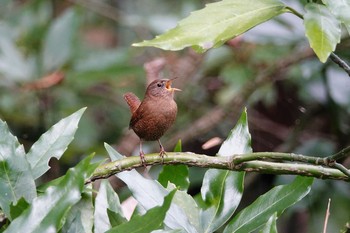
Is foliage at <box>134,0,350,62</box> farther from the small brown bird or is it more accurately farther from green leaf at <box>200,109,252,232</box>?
the small brown bird

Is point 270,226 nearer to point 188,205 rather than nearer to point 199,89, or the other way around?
point 188,205

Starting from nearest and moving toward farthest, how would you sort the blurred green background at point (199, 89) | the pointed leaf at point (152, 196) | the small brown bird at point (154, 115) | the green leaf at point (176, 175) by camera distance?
the pointed leaf at point (152, 196) < the green leaf at point (176, 175) < the small brown bird at point (154, 115) < the blurred green background at point (199, 89)

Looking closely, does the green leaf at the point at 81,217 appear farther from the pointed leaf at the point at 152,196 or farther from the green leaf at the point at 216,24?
the green leaf at the point at 216,24

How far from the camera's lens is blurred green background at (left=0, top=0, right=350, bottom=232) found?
3453 millimetres

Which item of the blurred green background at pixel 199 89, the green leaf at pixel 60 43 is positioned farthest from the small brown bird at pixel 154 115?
the green leaf at pixel 60 43

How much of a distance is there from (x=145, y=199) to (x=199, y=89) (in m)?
2.98

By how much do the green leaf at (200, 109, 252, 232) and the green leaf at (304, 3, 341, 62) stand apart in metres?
0.28

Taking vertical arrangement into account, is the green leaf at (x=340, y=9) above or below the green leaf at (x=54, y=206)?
above

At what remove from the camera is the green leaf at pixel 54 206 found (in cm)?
129

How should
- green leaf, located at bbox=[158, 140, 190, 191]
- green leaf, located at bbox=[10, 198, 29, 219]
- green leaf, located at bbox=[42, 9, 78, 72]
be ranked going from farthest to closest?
green leaf, located at bbox=[42, 9, 78, 72]
green leaf, located at bbox=[158, 140, 190, 191]
green leaf, located at bbox=[10, 198, 29, 219]

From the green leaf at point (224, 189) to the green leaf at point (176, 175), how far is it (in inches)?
2.8

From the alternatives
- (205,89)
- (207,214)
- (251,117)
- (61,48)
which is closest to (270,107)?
(251,117)

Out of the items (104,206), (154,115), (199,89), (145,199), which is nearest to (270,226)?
(145,199)

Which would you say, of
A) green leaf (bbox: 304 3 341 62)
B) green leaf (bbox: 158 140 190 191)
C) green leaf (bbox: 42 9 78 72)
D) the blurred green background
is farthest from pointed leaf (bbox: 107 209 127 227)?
green leaf (bbox: 42 9 78 72)
